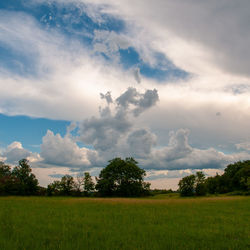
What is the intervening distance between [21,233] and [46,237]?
2001 millimetres

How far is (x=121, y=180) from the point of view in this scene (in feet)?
304

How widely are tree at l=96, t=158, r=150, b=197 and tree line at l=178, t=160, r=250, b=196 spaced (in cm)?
1534

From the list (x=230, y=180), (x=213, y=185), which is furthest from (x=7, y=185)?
(x=230, y=180)

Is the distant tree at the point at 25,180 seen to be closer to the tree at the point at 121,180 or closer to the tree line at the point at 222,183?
the tree at the point at 121,180

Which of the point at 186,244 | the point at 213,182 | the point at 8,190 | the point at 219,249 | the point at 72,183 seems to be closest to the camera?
the point at 219,249

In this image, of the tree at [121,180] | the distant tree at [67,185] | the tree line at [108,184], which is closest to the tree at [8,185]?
the tree line at [108,184]

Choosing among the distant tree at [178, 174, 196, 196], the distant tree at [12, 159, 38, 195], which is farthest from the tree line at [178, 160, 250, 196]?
the distant tree at [12, 159, 38, 195]

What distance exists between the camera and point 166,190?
120750 millimetres

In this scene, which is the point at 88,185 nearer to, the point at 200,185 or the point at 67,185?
the point at 67,185

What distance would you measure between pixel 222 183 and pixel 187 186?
114 ft

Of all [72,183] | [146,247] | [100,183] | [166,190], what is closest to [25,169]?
[72,183]

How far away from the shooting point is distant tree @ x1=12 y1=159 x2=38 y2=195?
291 feet

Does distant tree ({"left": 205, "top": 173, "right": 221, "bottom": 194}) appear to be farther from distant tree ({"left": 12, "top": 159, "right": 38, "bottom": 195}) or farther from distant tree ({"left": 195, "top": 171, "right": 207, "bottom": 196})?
distant tree ({"left": 12, "top": 159, "right": 38, "bottom": 195})

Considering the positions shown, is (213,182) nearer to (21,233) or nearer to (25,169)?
(25,169)
